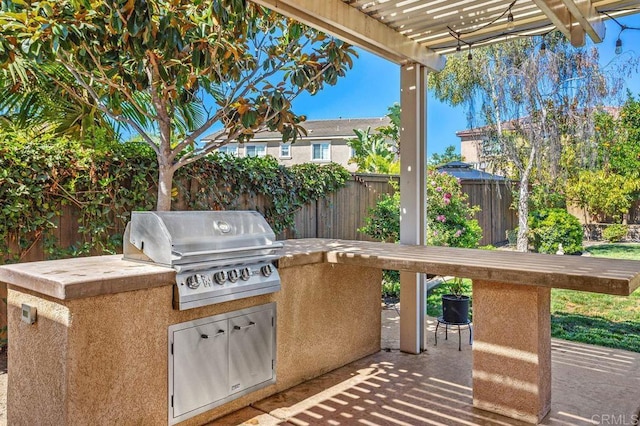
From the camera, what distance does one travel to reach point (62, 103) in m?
3.96

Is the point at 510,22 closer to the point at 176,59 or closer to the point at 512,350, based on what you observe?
the point at 512,350

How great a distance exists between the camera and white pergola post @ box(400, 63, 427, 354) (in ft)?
12.8

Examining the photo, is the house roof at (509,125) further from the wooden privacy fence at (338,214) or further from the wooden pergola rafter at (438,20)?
the wooden pergola rafter at (438,20)

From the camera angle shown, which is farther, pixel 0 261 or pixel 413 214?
pixel 413 214

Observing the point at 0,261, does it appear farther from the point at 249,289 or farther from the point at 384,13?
the point at 384,13

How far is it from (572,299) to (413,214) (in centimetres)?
346

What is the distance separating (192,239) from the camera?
2516mm

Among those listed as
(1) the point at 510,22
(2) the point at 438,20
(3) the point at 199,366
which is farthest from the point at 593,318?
(3) the point at 199,366

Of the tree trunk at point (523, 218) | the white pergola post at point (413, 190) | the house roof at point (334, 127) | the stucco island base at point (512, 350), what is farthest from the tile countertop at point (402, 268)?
the house roof at point (334, 127)

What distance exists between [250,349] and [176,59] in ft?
7.37

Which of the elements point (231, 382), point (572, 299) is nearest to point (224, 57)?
point (231, 382)

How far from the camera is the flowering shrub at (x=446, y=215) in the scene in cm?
653

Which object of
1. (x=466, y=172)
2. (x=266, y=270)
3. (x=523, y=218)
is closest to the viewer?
(x=266, y=270)

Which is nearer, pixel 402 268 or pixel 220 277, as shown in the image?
pixel 220 277
